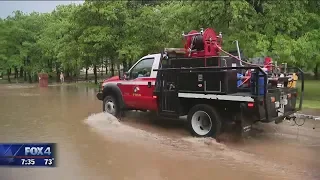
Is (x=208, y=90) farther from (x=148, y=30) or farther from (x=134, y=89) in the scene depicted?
(x=148, y=30)

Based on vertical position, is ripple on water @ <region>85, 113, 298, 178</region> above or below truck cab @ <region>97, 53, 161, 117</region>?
below

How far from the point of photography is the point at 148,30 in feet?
83.4

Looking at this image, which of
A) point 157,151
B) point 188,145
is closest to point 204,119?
point 188,145

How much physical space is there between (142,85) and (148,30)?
15840mm

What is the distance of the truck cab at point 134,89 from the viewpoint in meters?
9.95

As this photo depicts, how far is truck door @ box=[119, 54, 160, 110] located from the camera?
32.5 feet

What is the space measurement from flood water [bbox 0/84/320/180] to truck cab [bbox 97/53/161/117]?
1.65 feet

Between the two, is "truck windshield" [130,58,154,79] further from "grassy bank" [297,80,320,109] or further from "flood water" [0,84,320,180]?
"grassy bank" [297,80,320,109]

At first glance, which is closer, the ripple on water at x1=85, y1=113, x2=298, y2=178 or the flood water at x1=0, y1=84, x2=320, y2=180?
the flood water at x1=0, y1=84, x2=320, y2=180

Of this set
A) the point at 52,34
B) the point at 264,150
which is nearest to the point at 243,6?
the point at 264,150

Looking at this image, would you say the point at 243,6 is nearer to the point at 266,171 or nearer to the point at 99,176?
the point at 266,171

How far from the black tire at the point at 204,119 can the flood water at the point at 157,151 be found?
23cm

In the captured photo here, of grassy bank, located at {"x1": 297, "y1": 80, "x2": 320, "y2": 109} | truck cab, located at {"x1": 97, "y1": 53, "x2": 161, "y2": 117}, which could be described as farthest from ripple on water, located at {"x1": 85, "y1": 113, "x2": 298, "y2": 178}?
grassy bank, located at {"x1": 297, "y1": 80, "x2": 320, "y2": 109}

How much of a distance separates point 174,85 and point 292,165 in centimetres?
361
